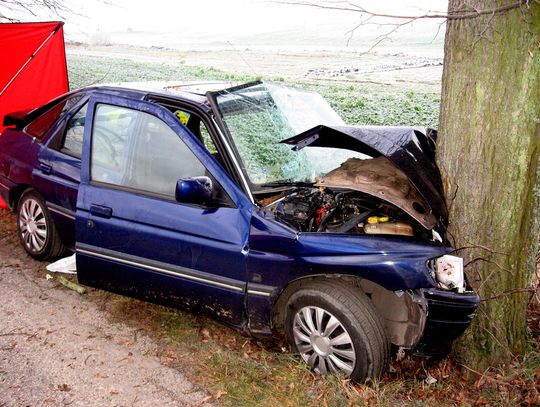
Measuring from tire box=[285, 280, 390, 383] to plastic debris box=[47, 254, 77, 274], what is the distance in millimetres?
2452

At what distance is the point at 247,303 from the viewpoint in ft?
12.5

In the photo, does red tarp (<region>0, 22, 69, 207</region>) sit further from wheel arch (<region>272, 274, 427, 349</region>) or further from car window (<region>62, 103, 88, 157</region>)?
wheel arch (<region>272, 274, 427, 349</region>)

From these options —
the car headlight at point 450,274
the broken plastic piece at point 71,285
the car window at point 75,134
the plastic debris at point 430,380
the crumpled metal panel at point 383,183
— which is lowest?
the plastic debris at point 430,380

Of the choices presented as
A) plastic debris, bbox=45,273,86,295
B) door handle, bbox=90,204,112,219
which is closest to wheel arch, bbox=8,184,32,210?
plastic debris, bbox=45,273,86,295

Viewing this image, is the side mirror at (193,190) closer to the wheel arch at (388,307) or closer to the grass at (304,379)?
Answer: the wheel arch at (388,307)

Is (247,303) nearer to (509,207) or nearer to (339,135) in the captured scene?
(339,135)

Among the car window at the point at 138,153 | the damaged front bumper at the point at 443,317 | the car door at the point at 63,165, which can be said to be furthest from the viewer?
the car door at the point at 63,165

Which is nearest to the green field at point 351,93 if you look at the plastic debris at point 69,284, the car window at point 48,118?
the car window at point 48,118

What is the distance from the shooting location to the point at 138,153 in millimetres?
4195

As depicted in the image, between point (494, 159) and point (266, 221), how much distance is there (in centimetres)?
151

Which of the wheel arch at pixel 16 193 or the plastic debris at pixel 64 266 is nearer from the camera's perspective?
the plastic debris at pixel 64 266

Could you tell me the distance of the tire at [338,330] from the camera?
340 cm

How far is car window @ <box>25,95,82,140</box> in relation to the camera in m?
5.07

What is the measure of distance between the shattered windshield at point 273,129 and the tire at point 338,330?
0.93 metres
